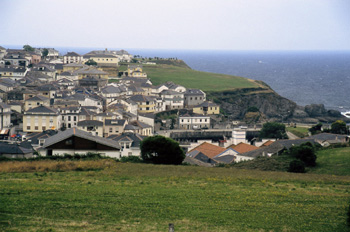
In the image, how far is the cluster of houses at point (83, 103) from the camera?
53.4 meters

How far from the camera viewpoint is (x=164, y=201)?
1499 cm

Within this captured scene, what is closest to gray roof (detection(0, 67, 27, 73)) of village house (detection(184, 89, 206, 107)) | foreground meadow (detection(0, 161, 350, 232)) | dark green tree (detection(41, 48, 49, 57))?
village house (detection(184, 89, 206, 107))

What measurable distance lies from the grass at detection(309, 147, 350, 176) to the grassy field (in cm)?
5852

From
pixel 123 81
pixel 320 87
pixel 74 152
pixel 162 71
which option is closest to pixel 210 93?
pixel 123 81

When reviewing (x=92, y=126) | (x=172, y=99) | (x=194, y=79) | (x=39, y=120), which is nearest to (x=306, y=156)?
(x=92, y=126)

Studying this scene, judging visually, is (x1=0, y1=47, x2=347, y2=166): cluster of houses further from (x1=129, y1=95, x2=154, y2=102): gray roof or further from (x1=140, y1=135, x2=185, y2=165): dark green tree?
(x1=140, y1=135, x2=185, y2=165): dark green tree

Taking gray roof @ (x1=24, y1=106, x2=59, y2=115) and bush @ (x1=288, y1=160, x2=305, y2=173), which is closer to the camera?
bush @ (x1=288, y1=160, x2=305, y2=173)

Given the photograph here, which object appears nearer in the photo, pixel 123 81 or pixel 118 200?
pixel 118 200

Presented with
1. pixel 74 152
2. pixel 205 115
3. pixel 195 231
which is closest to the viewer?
pixel 195 231

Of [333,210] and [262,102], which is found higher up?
[333,210]

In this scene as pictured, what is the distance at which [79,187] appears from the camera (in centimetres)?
1672

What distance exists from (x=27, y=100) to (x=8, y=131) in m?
9.81

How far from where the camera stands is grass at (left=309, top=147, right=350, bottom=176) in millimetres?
26203

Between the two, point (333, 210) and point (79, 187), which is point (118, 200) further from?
point (333, 210)
